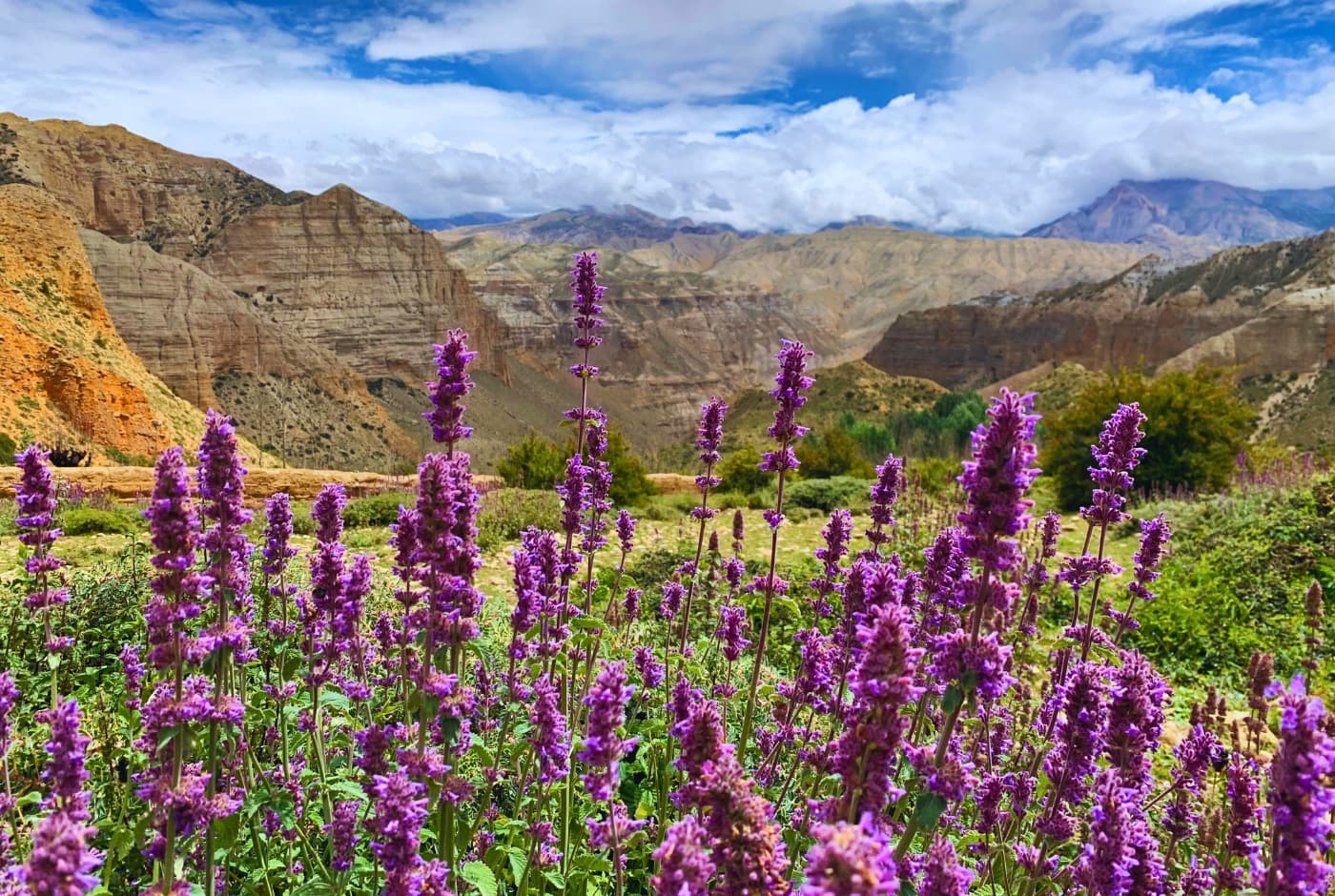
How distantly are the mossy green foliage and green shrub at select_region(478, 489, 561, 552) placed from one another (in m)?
9.22

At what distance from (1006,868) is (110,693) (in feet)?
20.5

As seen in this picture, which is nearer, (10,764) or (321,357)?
(10,764)

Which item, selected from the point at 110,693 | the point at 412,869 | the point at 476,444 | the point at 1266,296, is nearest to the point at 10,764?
the point at 110,693

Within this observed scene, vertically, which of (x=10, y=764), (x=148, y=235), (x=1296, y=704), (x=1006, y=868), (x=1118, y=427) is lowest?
(x=10, y=764)

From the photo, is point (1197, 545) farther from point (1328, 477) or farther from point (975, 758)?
point (975, 758)

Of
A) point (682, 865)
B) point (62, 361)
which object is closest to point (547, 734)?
point (682, 865)

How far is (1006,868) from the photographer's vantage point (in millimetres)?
3744

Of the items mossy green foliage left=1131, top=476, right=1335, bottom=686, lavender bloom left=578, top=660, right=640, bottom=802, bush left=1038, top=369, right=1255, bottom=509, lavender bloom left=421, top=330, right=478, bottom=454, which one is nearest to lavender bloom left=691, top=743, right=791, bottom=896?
lavender bloom left=578, top=660, right=640, bottom=802

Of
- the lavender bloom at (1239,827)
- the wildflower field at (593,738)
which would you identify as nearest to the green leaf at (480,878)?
the wildflower field at (593,738)

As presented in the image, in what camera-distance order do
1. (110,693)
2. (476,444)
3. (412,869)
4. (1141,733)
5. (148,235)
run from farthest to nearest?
(148,235), (476,444), (110,693), (1141,733), (412,869)

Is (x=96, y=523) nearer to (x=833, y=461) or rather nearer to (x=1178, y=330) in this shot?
(x=833, y=461)

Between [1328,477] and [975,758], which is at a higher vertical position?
[1328,477]

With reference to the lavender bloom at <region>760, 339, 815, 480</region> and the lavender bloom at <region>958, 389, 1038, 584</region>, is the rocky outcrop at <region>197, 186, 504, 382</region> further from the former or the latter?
the lavender bloom at <region>958, 389, 1038, 584</region>

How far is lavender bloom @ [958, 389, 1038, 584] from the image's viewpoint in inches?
94.6
